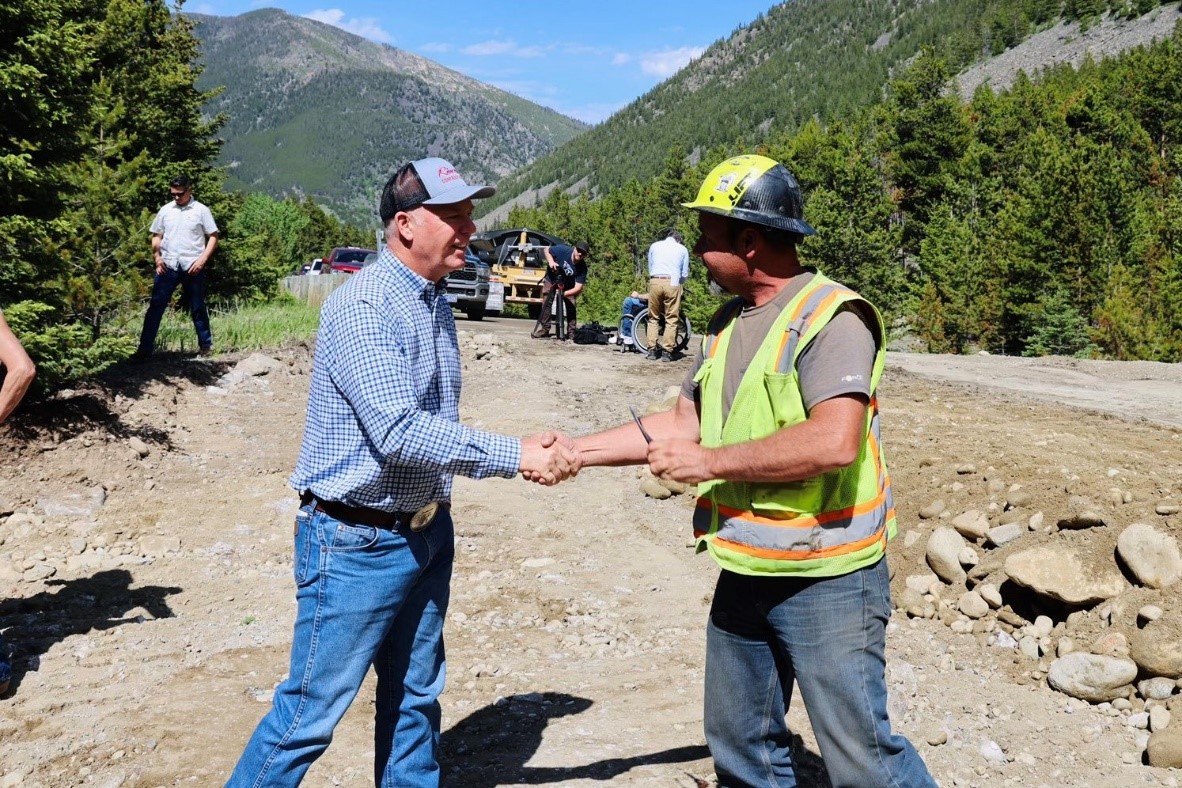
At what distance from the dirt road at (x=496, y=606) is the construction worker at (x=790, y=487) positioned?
53.3 inches

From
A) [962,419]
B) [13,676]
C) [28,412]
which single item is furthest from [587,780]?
[28,412]

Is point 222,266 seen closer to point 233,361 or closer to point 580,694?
point 233,361

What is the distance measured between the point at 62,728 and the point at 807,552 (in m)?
3.29

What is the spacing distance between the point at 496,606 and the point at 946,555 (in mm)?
2657

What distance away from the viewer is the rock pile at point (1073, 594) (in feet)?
15.5

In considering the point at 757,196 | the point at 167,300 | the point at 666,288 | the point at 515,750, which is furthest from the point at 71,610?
the point at 666,288

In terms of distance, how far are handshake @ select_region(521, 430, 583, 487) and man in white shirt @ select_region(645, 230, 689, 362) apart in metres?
11.7

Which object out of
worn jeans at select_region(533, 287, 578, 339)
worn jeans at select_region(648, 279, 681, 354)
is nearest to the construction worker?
worn jeans at select_region(648, 279, 681, 354)

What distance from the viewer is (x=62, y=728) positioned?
4.25 m

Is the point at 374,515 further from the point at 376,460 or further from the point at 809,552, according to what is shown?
the point at 809,552

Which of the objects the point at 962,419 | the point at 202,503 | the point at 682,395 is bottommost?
the point at 202,503

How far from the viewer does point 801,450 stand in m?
2.50

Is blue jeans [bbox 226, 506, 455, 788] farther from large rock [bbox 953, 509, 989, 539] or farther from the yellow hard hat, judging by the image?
large rock [bbox 953, 509, 989, 539]

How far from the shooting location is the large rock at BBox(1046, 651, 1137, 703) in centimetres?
475
